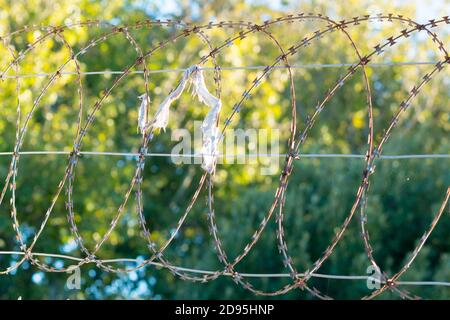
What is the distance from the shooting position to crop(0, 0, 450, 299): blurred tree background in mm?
9602

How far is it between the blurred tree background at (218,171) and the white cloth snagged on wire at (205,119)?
4153 mm

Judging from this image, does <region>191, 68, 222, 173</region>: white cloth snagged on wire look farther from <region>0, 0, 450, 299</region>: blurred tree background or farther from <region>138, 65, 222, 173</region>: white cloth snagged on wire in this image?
<region>0, 0, 450, 299</region>: blurred tree background

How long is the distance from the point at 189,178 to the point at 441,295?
5033mm

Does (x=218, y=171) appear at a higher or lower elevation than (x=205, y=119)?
higher

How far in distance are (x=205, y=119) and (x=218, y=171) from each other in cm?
933

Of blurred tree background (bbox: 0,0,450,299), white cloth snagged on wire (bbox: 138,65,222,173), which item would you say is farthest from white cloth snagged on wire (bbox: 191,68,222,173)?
blurred tree background (bbox: 0,0,450,299)

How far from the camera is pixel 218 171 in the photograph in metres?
12.8

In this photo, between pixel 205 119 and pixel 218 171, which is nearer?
pixel 205 119

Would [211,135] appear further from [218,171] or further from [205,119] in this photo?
[218,171]

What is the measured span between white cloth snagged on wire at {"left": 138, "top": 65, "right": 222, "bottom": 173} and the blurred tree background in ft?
13.6

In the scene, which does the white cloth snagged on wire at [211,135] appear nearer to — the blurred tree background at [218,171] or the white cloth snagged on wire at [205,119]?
the white cloth snagged on wire at [205,119]

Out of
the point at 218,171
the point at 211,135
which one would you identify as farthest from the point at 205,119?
the point at 218,171

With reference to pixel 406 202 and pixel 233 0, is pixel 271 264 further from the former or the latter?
pixel 233 0

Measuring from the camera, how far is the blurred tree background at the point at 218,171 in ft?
31.5
